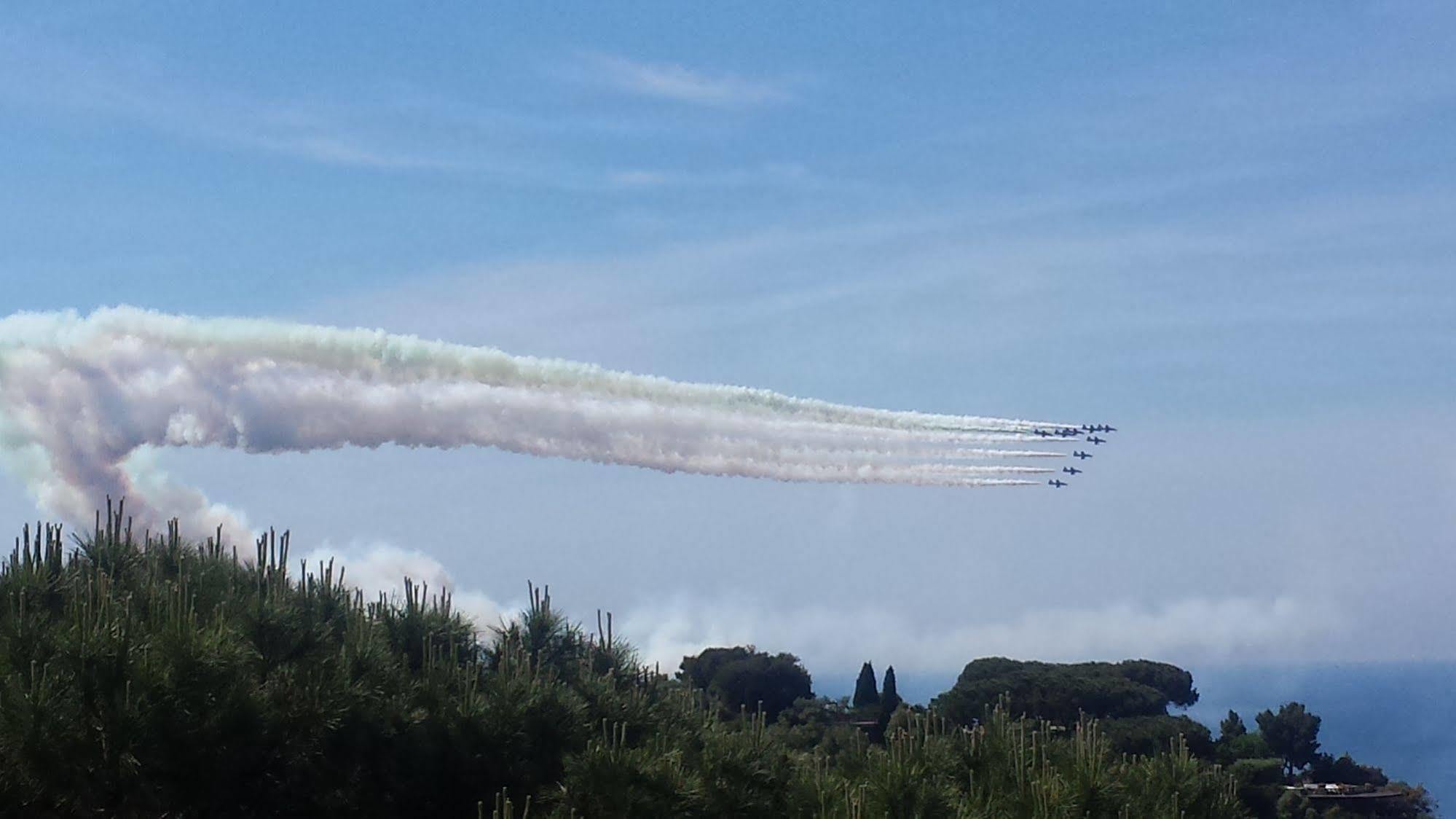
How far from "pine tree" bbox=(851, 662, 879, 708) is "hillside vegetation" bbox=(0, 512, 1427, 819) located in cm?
6728

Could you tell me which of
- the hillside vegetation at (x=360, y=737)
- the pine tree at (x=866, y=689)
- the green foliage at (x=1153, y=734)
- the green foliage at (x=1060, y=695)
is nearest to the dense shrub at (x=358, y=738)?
the hillside vegetation at (x=360, y=737)

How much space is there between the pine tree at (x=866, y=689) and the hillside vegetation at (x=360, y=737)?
221 ft

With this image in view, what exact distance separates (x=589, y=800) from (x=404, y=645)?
14596 millimetres

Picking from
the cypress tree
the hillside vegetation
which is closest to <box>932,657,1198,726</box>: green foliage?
the cypress tree

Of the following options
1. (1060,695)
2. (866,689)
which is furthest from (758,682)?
(1060,695)

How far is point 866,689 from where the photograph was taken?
117m

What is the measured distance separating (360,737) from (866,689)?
8226 centimetres

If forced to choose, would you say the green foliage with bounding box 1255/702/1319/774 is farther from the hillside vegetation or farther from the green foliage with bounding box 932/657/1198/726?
the hillside vegetation

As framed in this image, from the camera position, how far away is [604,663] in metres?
54.6

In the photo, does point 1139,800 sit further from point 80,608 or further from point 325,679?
Answer: point 80,608

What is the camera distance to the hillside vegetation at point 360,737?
32.6 meters

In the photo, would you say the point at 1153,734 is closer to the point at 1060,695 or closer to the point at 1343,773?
the point at 1060,695

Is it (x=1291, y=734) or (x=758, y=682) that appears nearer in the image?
(x=1291, y=734)

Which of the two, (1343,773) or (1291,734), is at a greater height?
(1291,734)
